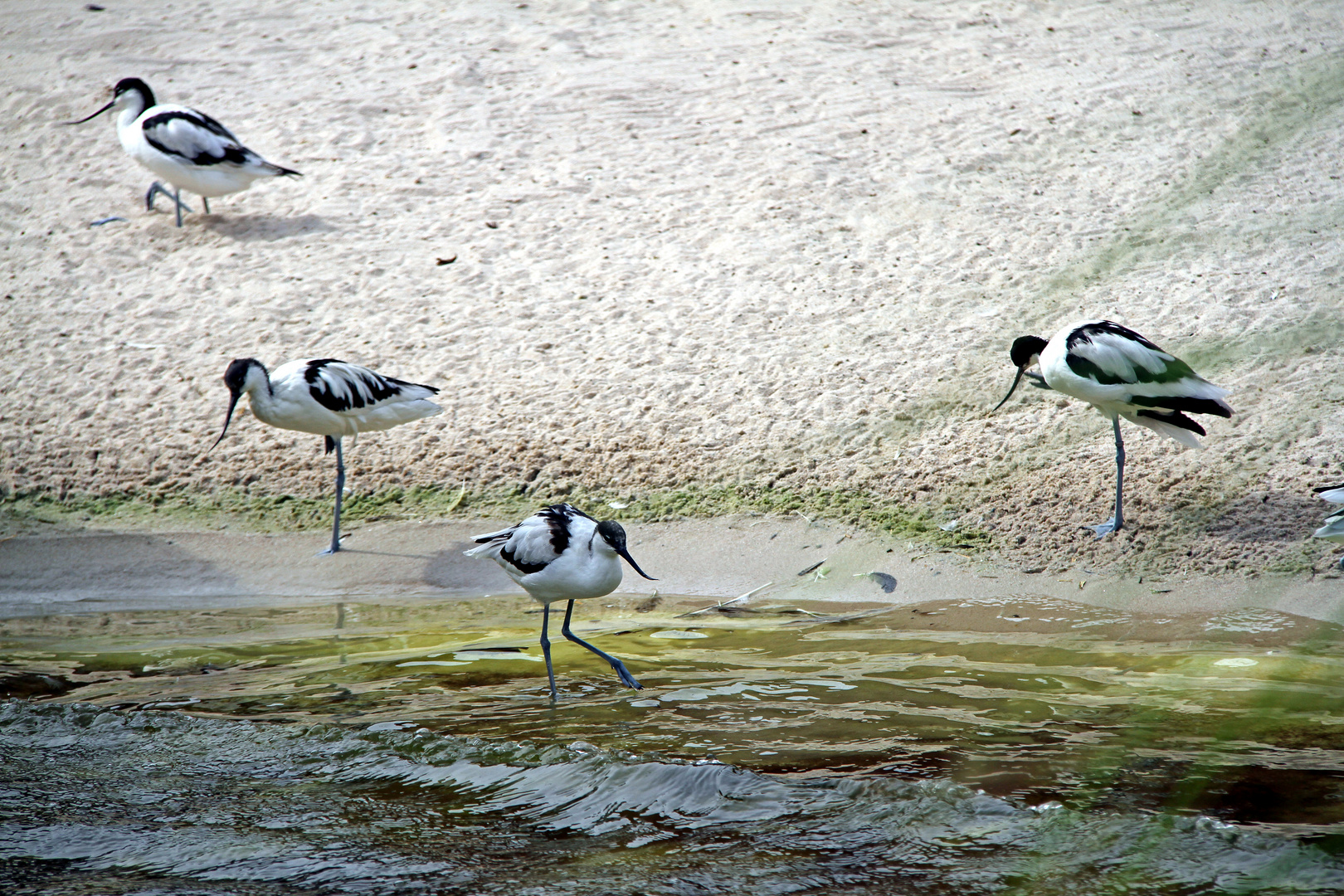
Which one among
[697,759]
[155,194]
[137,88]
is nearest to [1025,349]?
[697,759]

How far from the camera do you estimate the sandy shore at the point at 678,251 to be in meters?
6.89

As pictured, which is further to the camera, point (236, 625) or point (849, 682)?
point (236, 625)

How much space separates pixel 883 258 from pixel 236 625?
5279 mm

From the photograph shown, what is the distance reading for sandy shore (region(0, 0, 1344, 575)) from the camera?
6887 millimetres

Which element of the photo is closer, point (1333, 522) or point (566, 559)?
point (566, 559)

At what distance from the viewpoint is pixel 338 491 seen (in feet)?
22.5

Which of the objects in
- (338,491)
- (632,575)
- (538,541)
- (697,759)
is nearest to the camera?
(697,759)

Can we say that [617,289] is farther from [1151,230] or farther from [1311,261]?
[1151,230]

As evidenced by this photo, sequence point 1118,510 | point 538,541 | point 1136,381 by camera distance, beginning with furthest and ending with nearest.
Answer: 1. point 1118,510
2. point 1136,381
3. point 538,541

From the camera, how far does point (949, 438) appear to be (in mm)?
7020

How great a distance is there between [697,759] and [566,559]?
1363mm

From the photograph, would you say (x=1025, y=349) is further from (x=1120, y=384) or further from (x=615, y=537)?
(x=615, y=537)

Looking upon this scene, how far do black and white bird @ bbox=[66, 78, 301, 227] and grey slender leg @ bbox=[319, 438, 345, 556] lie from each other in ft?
11.7

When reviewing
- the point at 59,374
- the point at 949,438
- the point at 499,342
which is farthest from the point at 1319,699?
the point at 59,374
